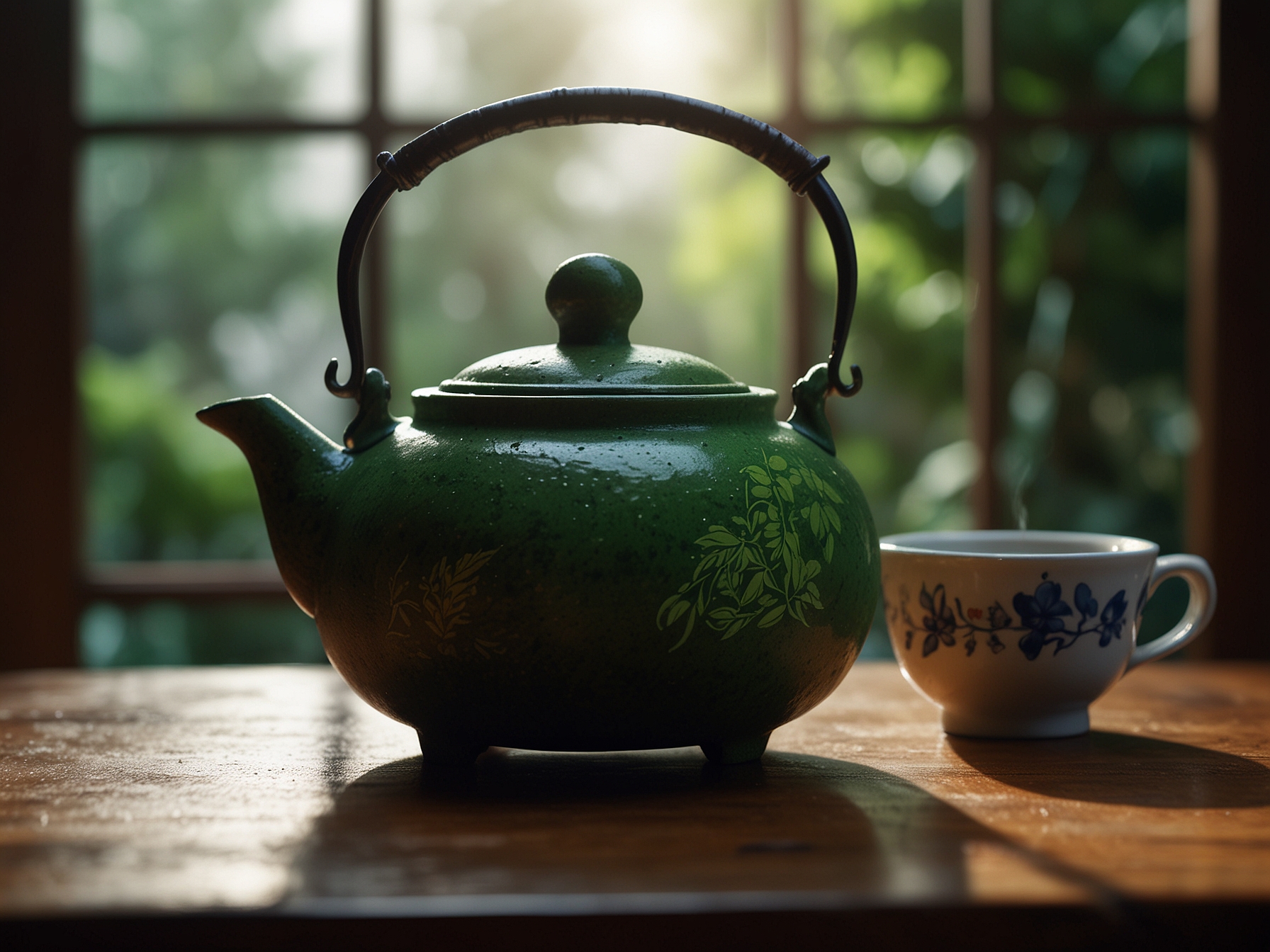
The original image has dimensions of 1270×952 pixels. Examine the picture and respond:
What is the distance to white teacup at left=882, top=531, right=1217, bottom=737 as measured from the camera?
71 cm

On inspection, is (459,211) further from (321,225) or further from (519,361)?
(519,361)

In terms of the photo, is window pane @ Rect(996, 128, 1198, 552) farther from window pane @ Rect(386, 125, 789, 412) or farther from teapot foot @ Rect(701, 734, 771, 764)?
teapot foot @ Rect(701, 734, 771, 764)

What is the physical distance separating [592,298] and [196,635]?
111cm

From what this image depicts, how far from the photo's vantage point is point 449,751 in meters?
0.67

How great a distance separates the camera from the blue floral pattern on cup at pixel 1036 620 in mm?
708

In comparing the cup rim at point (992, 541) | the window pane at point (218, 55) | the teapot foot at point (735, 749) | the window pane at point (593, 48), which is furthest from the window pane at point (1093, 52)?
the teapot foot at point (735, 749)

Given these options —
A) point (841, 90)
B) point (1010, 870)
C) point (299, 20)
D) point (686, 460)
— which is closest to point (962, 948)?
point (1010, 870)

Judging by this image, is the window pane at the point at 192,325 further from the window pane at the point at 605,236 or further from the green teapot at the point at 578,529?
the green teapot at the point at 578,529

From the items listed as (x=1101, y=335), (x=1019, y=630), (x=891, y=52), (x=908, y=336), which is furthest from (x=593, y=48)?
(x=1019, y=630)

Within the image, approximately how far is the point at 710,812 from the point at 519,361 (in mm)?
255

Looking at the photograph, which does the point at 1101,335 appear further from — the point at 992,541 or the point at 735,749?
the point at 735,749

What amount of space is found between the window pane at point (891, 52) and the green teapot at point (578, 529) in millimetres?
1029

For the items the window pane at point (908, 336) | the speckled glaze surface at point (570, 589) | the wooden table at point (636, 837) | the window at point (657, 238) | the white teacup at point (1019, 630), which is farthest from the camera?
the window pane at point (908, 336)

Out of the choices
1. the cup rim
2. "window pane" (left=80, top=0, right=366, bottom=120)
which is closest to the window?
"window pane" (left=80, top=0, right=366, bottom=120)
